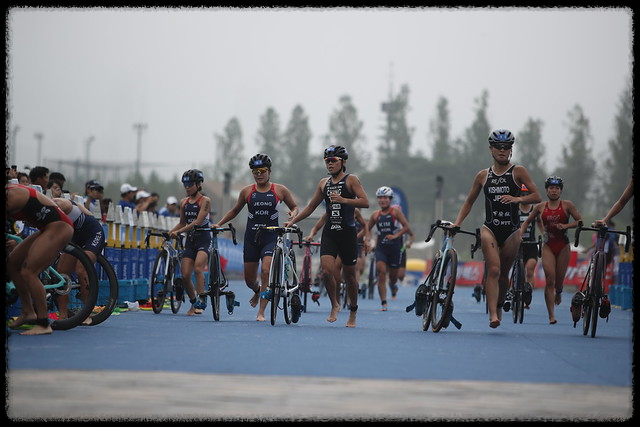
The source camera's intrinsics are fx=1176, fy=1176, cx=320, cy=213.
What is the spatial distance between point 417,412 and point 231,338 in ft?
16.9

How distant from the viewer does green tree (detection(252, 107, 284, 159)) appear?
141 meters

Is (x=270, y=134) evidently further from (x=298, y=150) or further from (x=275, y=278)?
(x=275, y=278)

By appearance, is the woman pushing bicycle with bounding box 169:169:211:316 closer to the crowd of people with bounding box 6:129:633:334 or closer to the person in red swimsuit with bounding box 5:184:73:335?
the crowd of people with bounding box 6:129:633:334

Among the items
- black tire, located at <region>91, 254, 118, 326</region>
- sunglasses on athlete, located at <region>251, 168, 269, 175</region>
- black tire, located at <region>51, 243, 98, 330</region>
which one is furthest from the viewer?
sunglasses on athlete, located at <region>251, 168, 269, 175</region>

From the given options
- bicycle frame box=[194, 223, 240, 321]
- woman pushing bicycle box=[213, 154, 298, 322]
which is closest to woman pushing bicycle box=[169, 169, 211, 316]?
bicycle frame box=[194, 223, 240, 321]

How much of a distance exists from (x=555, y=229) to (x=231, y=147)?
425ft

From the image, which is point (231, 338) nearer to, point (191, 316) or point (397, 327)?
point (397, 327)

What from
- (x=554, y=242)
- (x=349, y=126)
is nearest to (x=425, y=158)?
(x=349, y=126)

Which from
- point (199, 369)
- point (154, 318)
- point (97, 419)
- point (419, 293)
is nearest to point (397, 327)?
point (419, 293)

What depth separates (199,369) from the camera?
809 cm

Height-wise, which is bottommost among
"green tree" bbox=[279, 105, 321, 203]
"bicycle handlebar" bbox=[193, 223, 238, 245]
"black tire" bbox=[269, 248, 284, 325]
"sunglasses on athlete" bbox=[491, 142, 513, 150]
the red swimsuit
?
"black tire" bbox=[269, 248, 284, 325]

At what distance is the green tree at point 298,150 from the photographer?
142 metres

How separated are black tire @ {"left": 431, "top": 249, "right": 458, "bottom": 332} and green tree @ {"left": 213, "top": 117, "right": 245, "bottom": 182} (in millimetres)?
131990

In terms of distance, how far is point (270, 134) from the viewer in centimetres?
14175
